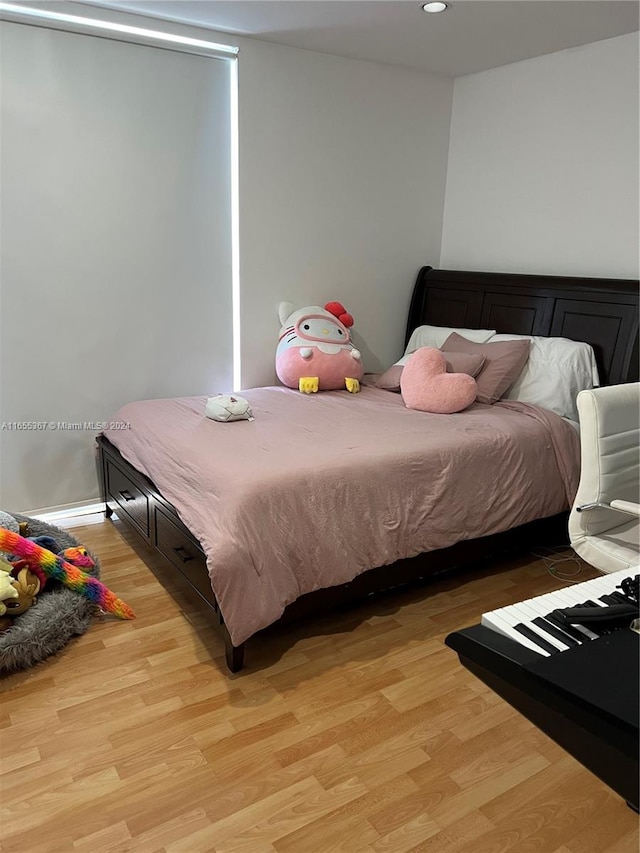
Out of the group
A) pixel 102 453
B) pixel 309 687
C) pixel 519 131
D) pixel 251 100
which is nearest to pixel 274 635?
pixel 309 687

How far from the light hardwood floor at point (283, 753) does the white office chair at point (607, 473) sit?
597 mm

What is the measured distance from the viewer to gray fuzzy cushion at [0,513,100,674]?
2133mm

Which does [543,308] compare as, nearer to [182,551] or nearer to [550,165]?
[550,165]

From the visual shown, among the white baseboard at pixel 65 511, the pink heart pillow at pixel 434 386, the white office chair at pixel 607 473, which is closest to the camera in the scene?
the white office chair at pixel 607 473

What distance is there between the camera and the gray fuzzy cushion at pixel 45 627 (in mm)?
2133

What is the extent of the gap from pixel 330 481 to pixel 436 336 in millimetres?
1818

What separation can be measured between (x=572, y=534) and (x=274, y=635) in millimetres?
1119

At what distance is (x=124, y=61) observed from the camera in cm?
302

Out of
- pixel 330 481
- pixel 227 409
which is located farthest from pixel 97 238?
pixel 330 481

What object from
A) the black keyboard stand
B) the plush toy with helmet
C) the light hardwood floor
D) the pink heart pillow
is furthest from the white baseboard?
the black keyboard stand

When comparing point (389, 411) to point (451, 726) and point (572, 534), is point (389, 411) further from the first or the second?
point (451, 726)

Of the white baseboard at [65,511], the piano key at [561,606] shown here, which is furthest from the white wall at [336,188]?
the piano key at [561,606]

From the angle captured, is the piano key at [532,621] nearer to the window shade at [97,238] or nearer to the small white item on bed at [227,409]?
the small white item on bed at [227,409]

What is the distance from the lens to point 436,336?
3828 millimetres
